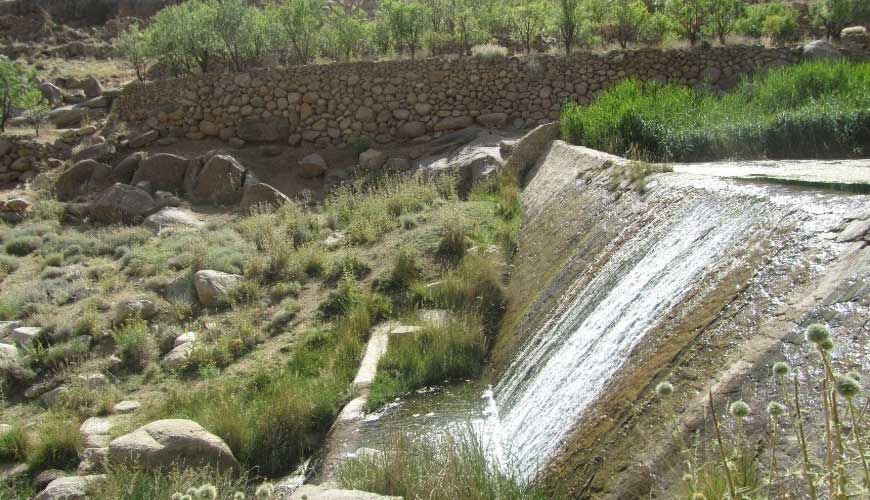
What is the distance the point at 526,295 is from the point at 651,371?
13.1 feet

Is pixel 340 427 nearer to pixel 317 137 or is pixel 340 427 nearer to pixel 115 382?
pixel 115 382

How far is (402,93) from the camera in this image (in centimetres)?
1897

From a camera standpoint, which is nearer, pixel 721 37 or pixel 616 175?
pixel 616 175

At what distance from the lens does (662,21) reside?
18375 mm

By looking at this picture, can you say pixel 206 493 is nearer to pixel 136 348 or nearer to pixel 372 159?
pixel 136 348

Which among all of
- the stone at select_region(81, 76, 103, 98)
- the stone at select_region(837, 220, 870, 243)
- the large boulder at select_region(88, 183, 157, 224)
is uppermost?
the stone at select_region(81, 76, 103, 98)

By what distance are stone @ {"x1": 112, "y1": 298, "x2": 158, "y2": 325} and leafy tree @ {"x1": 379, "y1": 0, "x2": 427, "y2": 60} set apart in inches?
487

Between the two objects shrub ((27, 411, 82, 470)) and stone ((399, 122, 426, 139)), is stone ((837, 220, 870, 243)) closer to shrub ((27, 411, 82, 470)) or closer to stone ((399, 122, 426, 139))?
shrub ((27, 411, 82, 470))

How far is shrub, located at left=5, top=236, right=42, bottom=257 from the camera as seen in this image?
13508mm

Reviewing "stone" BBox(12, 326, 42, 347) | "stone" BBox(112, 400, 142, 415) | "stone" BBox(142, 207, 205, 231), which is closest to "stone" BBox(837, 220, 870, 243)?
"stone" BBox(112, 400, 142, 415)

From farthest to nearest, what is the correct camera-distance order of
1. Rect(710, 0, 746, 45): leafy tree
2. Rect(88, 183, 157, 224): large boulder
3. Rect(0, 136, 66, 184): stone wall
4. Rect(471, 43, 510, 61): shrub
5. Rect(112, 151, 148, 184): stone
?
→ Rect(0, 136, 66, 184): stone wall < Rect(471, 43, 510, 61): shrub < Rect(710, 0, 746, 45): leafy tree < Rect(112, 151, 148, 184): stone < Rect(88, 183, 157, 224): large boulder

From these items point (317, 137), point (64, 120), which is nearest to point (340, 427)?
point (317, 137)

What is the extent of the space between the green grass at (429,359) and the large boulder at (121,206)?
31.8 feet

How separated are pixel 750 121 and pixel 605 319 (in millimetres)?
5303
